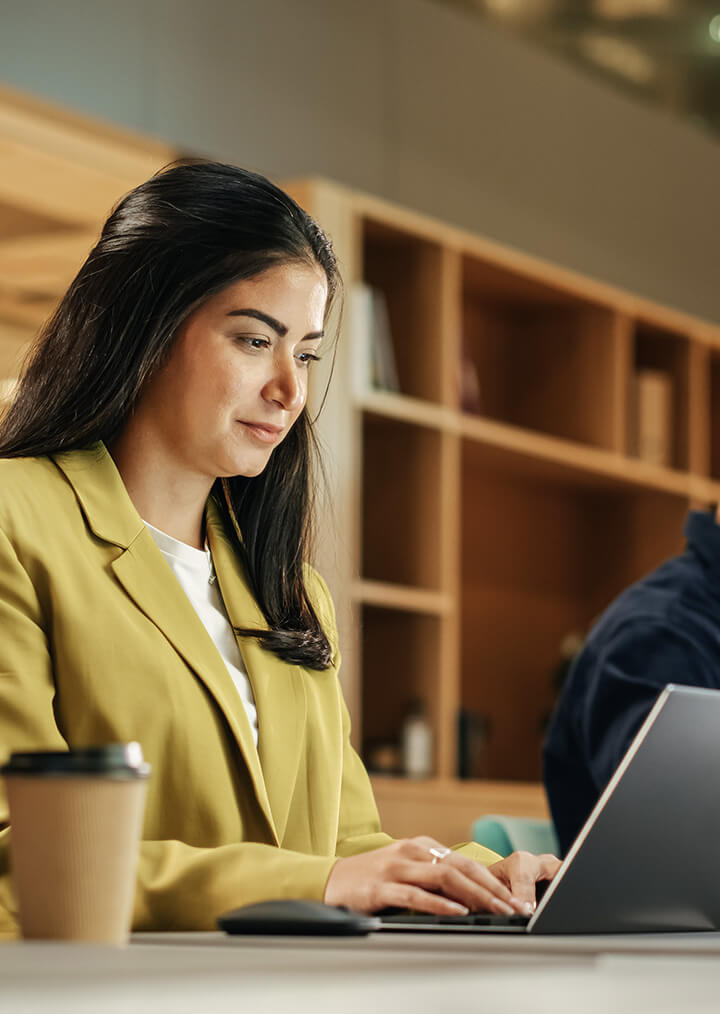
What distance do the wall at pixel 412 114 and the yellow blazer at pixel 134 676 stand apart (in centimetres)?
229

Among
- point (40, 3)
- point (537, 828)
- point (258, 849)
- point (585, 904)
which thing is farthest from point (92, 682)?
point (40, 3)

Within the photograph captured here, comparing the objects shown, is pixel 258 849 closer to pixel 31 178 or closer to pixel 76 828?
pixel 76 828

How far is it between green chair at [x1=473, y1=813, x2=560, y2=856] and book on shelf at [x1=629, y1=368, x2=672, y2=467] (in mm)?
2923

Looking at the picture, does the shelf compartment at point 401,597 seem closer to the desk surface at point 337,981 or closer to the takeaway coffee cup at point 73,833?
the takeaway coffee cup at point 73,833

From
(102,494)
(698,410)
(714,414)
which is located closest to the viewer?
(102,494)

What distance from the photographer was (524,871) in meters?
1.26

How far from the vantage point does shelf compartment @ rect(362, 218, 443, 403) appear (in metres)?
4.21

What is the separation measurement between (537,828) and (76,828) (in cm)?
143

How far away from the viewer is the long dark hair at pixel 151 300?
5.07 feet

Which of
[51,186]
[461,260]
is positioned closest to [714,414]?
[461,260]

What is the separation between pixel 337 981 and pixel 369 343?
349cm

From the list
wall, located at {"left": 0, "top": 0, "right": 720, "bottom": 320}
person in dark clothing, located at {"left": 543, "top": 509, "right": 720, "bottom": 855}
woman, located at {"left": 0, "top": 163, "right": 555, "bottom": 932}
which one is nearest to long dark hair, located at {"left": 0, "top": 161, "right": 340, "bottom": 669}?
woman, located at {"left": 0, "top": 163, "right": 555, "bottom": 932}

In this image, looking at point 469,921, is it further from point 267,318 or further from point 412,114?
point 412,114

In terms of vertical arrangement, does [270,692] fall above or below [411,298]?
below
